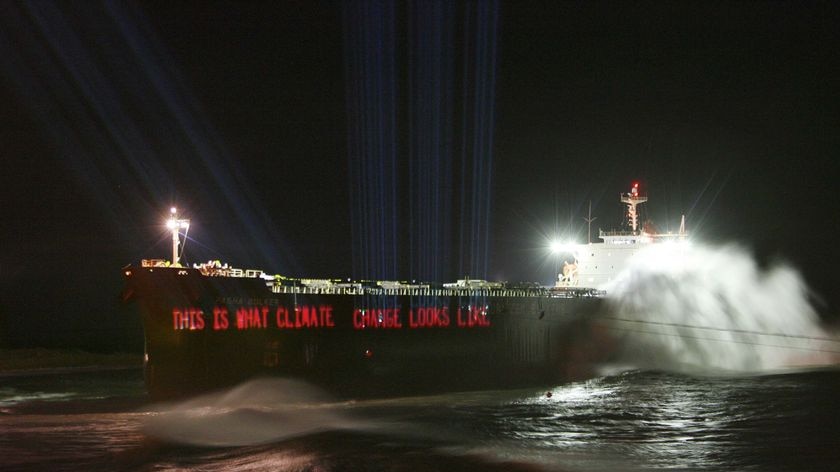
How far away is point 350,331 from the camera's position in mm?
42062

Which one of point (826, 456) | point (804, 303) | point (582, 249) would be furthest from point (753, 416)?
point (582, 249)

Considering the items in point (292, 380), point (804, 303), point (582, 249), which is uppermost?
point (582, 249)

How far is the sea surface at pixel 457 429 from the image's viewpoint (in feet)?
52.1

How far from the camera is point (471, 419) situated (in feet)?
69.9

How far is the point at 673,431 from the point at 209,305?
79.4 ft

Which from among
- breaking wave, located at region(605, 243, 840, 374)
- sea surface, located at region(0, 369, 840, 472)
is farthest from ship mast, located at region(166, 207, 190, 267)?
breaking wave, located at region(605, 243, 840, 374)

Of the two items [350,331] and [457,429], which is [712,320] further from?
[457,429]

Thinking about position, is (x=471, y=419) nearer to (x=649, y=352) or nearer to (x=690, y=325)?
(x=649, y=352)

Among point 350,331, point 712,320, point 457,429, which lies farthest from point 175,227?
point 712,320

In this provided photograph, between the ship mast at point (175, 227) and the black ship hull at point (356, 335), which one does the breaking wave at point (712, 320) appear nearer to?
the black ship hull at point (356, 335)

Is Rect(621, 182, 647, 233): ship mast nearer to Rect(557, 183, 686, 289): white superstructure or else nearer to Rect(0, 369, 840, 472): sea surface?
→ Rect(557, 183, 686, 289): white superstructure

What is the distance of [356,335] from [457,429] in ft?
74.7

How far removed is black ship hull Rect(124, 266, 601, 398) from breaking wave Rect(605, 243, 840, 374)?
314 cm

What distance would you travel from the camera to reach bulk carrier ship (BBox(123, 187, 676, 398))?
33500 mm
